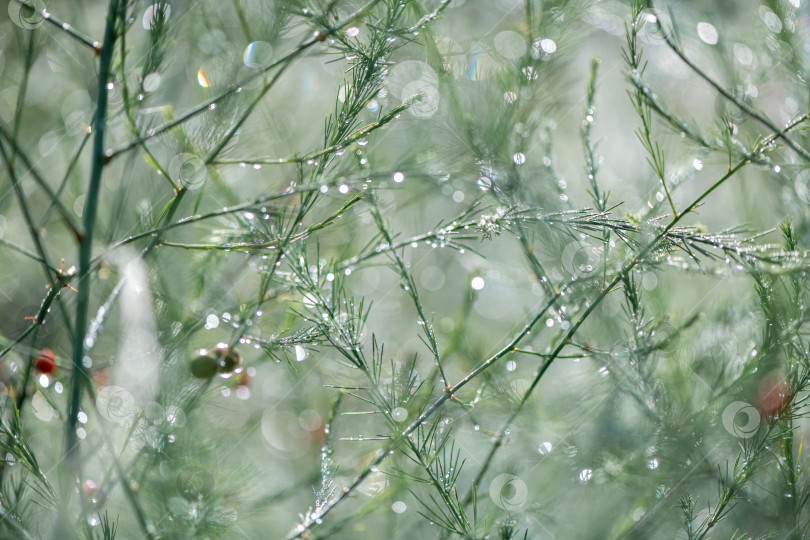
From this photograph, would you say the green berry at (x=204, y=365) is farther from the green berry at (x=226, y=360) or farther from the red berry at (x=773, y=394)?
the red berry at (x=773, y=394)

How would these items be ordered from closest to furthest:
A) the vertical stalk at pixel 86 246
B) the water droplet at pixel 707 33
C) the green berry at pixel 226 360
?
the vertical stalk at pixel 86 246
the green berry at pixel 226 360
the water droplet at pixel 707 33

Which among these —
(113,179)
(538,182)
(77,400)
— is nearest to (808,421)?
(538,182)

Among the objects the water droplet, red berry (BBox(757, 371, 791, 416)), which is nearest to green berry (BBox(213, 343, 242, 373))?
red berry (BBox(757, 371, 791, 416))

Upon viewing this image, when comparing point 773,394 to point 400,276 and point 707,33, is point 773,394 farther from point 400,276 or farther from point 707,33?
point 707,33

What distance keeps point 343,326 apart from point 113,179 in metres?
0.48

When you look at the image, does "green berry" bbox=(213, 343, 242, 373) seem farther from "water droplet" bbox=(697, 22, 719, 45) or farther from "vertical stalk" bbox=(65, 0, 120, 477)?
"water droplet" bbox=(697, 22, 719, 45)

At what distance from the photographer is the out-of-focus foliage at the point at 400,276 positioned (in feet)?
1.20

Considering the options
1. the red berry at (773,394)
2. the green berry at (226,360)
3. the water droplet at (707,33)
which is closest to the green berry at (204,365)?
the green berry at (226,360)

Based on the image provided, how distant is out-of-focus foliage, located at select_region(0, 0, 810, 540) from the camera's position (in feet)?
1.20

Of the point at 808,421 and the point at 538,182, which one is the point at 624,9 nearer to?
Answer: the point at 538,182

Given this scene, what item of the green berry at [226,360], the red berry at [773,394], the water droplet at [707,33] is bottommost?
the red berry at [773,394]

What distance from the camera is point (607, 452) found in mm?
566

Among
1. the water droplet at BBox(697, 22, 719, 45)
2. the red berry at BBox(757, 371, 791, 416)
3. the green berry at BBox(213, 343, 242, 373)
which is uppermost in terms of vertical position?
the water droplet at BBox(697, 22, 719, 45)

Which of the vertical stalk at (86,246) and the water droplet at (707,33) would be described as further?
the water droplet at (707,33)
